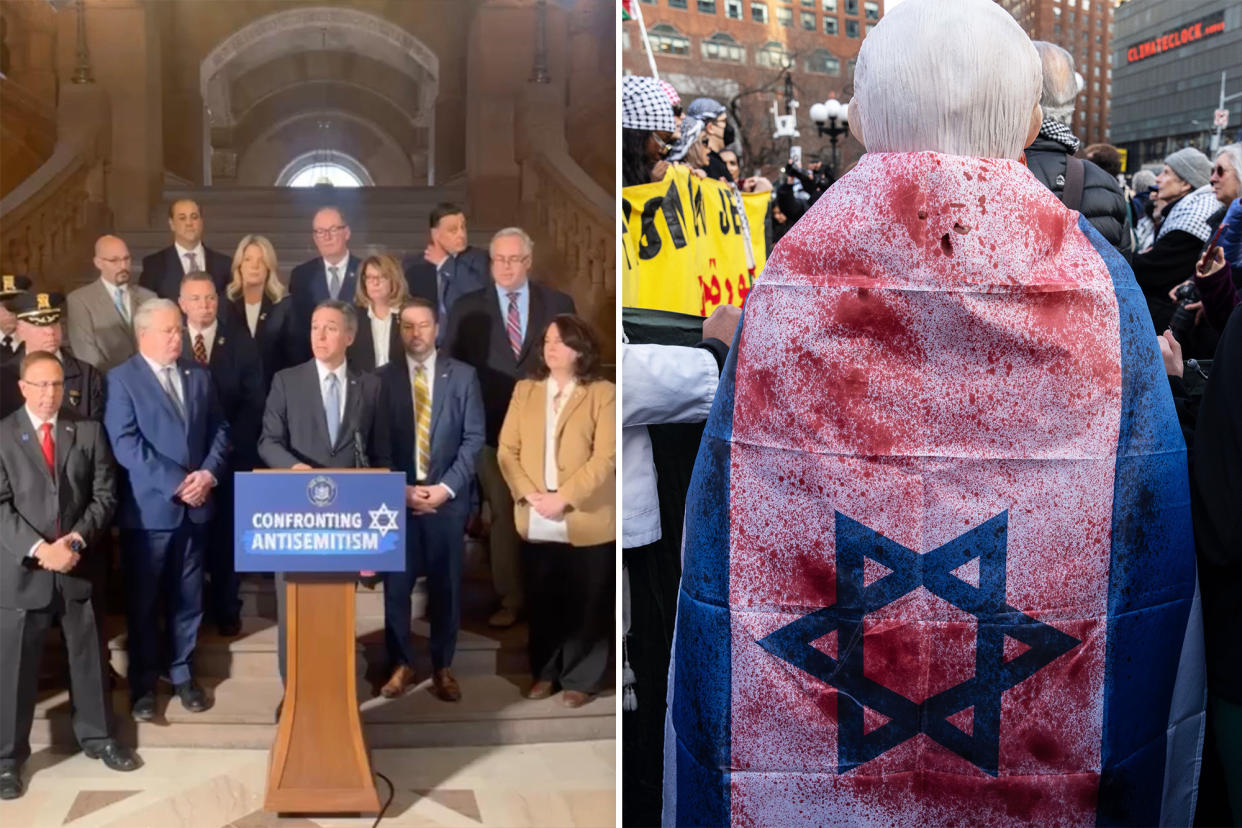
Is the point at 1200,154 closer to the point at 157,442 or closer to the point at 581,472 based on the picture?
the point at 581,472

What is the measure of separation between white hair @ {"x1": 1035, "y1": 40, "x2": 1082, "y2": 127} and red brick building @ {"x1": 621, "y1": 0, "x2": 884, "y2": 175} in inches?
15.5

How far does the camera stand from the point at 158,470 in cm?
297

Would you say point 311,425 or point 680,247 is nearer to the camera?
point 311,425

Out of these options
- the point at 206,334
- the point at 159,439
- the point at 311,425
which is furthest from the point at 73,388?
the point at 311,425

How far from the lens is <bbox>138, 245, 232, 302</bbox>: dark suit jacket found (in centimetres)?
298

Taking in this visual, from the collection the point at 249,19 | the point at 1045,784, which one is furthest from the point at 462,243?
the point at 1045,784

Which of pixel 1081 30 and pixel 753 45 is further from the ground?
pixel 753 45

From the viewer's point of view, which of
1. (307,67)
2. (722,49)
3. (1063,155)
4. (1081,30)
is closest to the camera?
(1063,155)

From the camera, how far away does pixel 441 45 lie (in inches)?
121

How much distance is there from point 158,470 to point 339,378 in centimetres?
49

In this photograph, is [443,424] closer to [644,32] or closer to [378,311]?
[378,311]

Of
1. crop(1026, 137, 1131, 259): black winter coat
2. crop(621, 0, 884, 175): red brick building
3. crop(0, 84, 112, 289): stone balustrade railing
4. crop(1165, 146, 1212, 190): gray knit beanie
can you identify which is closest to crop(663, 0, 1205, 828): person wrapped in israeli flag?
crop(621, 0, 884, 175): red brick building

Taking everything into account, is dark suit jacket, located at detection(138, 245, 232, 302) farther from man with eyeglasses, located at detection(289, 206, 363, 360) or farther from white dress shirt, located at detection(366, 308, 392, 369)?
white dress shirt, located at detection(366, 308, 392, 369)

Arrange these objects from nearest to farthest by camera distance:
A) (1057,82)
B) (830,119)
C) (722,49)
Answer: (1057,82), (722,49), (830,119)
